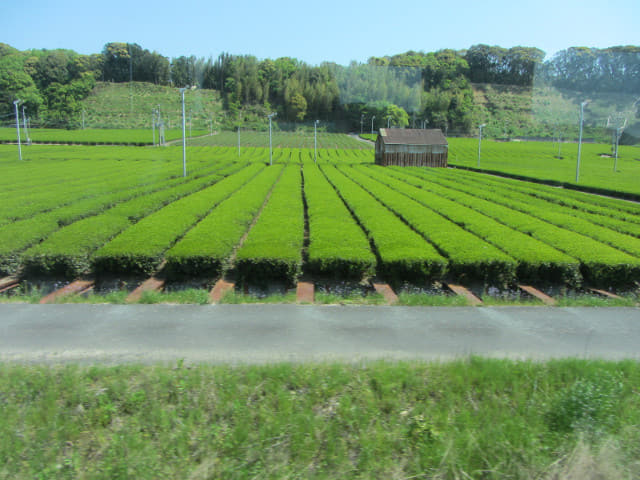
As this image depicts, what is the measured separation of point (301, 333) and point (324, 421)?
2.04 m

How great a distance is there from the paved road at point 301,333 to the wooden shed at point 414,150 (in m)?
51.0

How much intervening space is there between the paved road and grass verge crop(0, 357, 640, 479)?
52 centimetres

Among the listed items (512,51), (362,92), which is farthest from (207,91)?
(512,51)

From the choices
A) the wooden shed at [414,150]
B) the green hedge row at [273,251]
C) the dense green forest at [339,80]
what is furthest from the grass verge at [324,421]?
the wooden shed at [414,150]

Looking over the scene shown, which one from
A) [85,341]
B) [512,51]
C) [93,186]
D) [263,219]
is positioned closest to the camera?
[85,341]

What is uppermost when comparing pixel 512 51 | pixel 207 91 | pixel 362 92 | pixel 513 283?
pixel 512 51

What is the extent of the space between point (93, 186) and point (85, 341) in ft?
75.4

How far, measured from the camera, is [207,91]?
361 ft

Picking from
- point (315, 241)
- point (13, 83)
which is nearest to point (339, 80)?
point (13, 83)

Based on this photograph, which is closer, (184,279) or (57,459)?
(57,459)

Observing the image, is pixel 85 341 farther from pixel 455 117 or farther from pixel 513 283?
pixel 455 117

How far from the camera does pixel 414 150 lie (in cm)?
5697

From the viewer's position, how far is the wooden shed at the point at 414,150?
56781 mm

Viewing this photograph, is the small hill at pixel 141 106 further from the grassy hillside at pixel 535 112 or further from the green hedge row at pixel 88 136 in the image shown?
the grassy hillside at pixel 535 112
